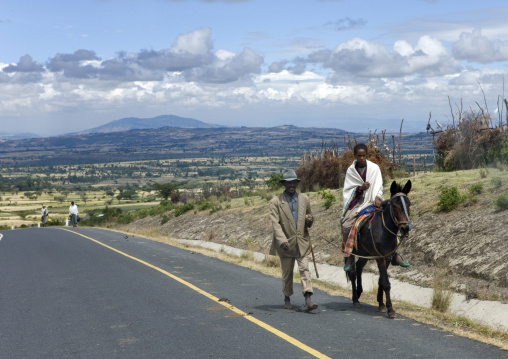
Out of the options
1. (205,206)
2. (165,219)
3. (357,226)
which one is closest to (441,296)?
(357,226)

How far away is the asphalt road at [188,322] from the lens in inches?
305

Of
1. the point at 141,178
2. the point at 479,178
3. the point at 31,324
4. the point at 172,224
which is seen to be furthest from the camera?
the point at 141,178

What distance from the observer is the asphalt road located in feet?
25.4

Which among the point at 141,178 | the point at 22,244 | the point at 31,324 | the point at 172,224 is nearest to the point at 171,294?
the point at 31,324

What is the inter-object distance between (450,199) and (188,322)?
960cm

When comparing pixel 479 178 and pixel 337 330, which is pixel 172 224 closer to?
pixel 479 178

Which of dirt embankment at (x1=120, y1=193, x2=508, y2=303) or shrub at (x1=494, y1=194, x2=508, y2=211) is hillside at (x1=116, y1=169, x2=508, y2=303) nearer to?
dirt embankment at (x1=120, y1=193, x2=508, y2=303)

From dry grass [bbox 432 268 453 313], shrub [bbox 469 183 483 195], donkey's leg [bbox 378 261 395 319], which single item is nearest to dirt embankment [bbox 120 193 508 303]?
dry grass [bbox 432 268 453 313]

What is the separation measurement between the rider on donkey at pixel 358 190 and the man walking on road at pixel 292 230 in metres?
0.92

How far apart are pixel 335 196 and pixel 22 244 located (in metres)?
13.4

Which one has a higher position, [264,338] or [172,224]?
[264,338]

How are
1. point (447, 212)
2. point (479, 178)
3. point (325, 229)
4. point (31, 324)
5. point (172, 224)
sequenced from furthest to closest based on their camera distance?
1. point (172, 224)
2. point (325, 229)
3. point (479, 178)
4. point (447, 212)
5. point (31, 324)

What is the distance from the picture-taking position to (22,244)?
25.6 metres

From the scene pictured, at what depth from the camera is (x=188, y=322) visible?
368 inches
